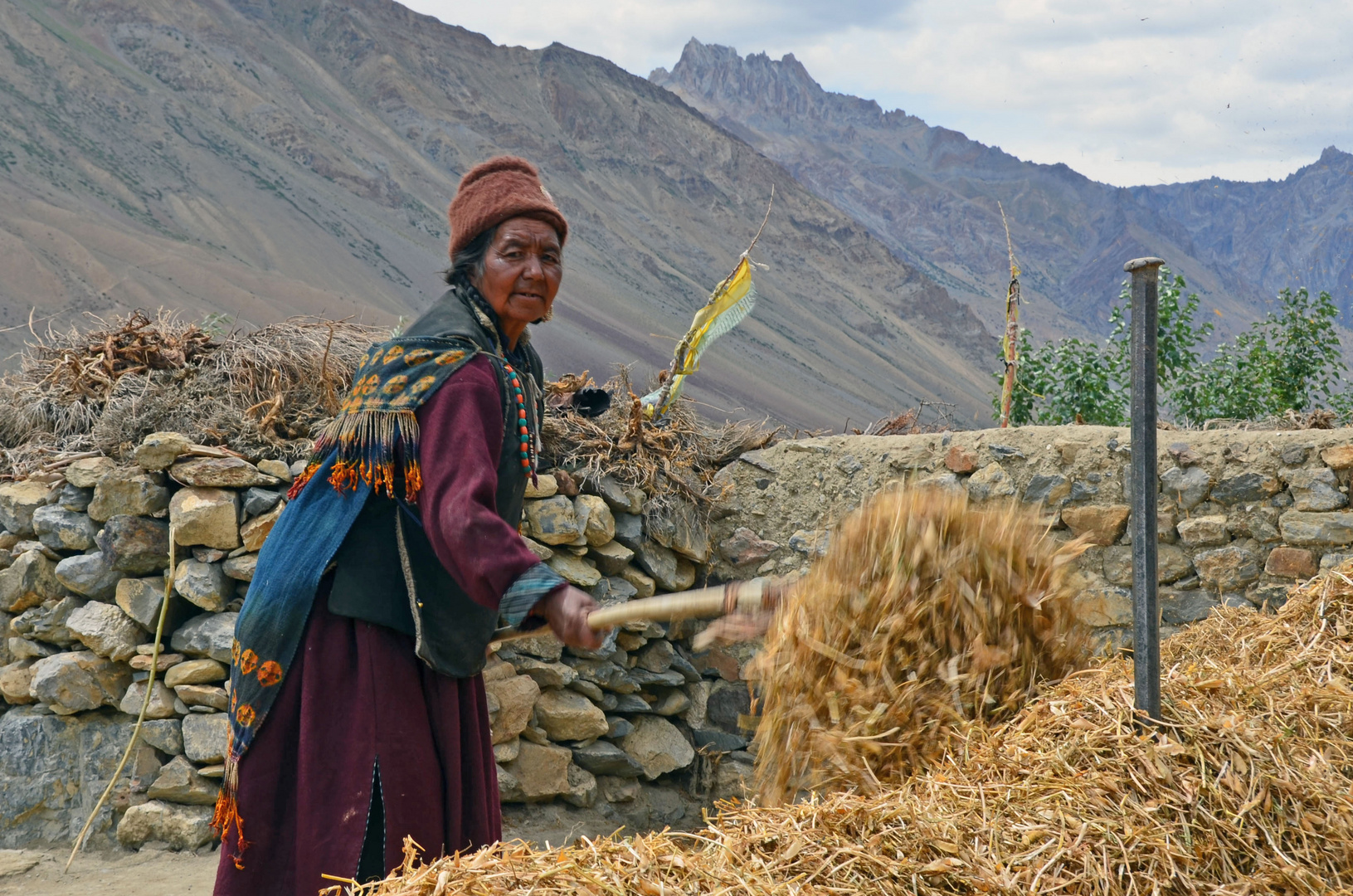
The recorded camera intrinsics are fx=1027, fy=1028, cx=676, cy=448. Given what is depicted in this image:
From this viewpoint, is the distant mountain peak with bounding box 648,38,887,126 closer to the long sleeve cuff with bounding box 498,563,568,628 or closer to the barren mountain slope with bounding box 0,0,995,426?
the barren mountain slope with bounding box 0,0,995,426

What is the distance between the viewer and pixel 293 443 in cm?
404

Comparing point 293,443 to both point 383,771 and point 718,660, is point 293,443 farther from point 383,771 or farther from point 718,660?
point 383,771

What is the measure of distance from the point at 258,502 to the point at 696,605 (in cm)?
274

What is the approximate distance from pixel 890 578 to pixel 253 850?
4.02 feet

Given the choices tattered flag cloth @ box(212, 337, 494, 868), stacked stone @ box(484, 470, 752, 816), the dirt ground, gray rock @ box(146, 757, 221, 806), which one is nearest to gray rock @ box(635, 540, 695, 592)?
stacked stone @ box(484, 470, 752, 816)

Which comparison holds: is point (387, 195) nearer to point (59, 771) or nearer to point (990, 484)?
point (59, 771)

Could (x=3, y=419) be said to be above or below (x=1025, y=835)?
above

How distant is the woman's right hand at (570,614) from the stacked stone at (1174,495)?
2.29 meters

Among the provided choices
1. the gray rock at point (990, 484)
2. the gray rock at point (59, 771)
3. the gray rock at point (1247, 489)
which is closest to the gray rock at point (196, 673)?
the gray rock at point (59, 771)

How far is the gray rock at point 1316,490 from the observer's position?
149 inches

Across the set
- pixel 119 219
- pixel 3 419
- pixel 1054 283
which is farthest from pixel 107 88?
pixel 1054 283

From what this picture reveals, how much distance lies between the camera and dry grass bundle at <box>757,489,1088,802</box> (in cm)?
162

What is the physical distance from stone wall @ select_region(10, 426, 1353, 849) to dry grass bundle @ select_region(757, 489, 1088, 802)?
6.19ft

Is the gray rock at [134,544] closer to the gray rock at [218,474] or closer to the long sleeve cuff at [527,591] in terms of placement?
the gray rock at [218,474]
